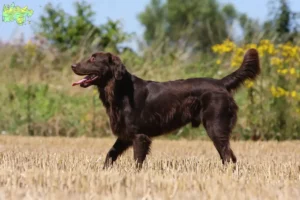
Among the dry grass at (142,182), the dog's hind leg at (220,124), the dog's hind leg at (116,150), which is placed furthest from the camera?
the dog's hind leg at (220,124)

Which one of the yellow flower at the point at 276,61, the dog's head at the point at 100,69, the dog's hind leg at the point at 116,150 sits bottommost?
the dog's hind leg at the point at 116,150

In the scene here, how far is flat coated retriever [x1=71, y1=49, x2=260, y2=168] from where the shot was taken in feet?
24.5

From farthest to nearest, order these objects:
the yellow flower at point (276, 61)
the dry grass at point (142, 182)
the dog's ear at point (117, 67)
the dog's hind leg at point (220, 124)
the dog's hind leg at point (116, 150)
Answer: the yellow flower at point (276, 61), the dog's hind leg at point (220, 124), the dog's hind leg at point (116, 150), the dog's ear at point (117, 67), the dry grass at point (142, 182)

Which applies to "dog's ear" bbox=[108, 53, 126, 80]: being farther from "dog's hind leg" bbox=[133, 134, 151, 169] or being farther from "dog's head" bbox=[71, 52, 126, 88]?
"dog's hind leg" bbox=[133, 134, 151, 169]

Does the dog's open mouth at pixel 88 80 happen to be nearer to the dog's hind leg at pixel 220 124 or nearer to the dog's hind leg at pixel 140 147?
the dog's hind leg at pixel 140 147

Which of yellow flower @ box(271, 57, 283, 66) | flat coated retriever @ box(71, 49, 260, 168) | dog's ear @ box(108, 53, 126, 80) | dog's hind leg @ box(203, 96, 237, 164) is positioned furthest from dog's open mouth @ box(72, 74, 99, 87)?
yellow flower @ box(271, 57, 283, 66)

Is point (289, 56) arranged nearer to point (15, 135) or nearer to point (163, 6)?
point (15, 135)

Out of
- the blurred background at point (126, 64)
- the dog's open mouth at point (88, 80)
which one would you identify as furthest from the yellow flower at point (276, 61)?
the dog's open mouth at point (88, 80)

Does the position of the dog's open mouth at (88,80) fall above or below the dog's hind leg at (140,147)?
above

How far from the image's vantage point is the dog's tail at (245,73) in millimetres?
7906

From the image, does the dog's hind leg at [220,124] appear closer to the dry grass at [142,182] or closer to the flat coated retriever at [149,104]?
the flat coated retriever at [149,104]

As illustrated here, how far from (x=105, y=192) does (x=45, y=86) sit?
9.96 m

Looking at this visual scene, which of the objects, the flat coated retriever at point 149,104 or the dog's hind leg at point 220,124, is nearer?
the flat coated retriever at point 149,104

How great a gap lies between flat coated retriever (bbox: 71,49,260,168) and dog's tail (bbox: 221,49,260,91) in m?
0.02
